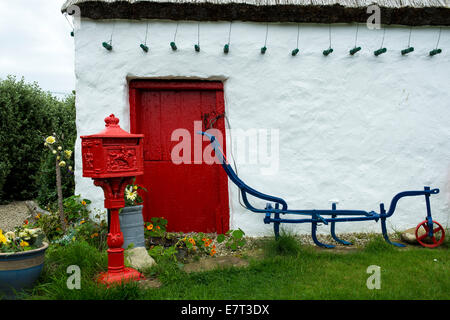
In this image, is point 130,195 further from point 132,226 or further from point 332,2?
point 332,2

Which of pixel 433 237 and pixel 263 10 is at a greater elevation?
pixel 263 10

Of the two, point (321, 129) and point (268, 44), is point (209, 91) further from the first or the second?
point (321, 129)

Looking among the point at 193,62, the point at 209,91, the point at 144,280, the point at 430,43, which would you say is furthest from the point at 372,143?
the point at 144,280

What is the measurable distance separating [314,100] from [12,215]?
4.97 meters

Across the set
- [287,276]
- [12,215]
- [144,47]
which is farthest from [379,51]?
[12,215]

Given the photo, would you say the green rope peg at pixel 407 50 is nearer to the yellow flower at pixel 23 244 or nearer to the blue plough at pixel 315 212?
the blue plough at pixel 315 212

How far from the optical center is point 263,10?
425cm

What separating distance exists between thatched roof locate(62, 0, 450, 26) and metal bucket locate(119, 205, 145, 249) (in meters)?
2.35

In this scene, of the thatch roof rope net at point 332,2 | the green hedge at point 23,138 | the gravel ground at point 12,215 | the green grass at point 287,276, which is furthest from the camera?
the green hedge at point 23,138

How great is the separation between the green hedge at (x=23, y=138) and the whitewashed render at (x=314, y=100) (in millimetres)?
2247

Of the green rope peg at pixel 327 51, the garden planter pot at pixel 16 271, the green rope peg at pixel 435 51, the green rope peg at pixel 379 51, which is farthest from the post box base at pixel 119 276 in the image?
the green rope peg at pixel 435 51

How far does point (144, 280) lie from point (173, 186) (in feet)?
5.20

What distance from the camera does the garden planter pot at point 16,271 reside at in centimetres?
272

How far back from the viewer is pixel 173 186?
453 centimetres
